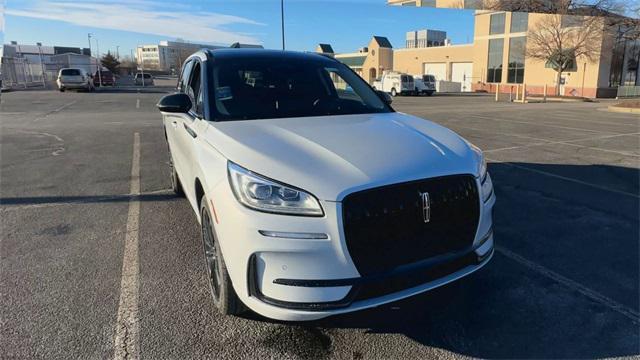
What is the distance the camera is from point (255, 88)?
387cm

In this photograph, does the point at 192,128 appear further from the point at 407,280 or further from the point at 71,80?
the point at 71,80

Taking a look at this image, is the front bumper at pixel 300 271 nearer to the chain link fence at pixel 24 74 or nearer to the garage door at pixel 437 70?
the chain link fence at pixel 24 74

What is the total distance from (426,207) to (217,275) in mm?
1454

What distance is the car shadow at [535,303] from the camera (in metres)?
2.85

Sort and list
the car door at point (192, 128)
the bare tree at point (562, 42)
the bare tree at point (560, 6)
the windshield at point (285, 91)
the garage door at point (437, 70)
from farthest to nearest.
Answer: the garage door at point (437, 70), the bare tree at point (562, 42), the bare tree at point (560, 6), the windshield at point (285, 91), the car door at point (192, 128)

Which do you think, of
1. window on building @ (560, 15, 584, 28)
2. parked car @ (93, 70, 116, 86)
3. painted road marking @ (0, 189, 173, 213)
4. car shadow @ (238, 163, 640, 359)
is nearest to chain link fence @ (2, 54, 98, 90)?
parked car @ (93, 70, 116, 86)

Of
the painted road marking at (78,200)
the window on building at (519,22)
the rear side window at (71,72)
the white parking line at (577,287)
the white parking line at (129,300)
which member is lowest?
the white parking line at (577,287)

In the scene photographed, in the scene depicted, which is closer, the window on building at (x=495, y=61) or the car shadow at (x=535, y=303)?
the car shadow at (x=535, y=303)

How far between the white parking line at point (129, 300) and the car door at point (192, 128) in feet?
2.50

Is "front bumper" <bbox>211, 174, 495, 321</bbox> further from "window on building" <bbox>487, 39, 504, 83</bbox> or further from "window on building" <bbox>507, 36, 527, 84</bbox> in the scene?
"window on building" <bbox>487, 39, 504, 83</bbox>

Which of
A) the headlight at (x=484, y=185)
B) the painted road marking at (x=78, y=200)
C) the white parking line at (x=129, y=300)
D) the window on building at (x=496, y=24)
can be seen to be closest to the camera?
the white parking line at (x=129, y=300)

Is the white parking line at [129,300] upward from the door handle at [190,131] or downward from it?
downward

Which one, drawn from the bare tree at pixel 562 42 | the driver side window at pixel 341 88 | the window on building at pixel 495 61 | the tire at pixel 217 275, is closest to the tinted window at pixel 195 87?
the tire at pixel 217 275

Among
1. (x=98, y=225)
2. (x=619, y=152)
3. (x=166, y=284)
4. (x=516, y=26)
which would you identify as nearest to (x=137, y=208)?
(x=98, y=225)
